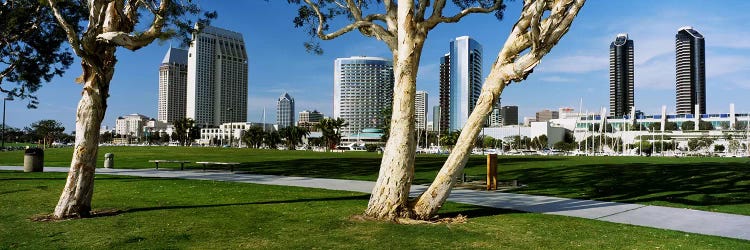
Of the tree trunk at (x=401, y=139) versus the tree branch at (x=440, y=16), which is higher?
the tree branch at (x=440, y=16)

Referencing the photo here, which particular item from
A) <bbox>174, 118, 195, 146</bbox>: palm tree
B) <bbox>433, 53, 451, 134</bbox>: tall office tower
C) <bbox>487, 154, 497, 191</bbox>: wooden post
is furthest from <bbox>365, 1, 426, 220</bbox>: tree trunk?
<bbox>433, 53, 451, 134</bbox>: tall office tower

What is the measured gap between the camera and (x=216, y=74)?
16738 centimetres

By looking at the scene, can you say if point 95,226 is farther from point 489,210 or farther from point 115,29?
point 489,210

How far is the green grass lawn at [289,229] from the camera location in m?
7.91

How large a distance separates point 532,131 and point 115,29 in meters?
169

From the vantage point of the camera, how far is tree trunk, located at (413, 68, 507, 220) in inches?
375

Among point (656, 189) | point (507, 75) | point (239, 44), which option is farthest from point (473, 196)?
point (239, 44)

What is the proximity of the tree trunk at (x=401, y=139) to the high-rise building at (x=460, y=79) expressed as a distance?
385 ft

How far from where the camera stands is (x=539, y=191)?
16.0 meters

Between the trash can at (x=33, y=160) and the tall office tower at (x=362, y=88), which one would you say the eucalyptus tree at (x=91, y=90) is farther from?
the tall office tower at (x=362, y=88)

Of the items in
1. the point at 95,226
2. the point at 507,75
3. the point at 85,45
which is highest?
the point at 85,45

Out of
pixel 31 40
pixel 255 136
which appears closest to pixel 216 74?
pixel 255 136

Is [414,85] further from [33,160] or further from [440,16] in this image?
[33,160]

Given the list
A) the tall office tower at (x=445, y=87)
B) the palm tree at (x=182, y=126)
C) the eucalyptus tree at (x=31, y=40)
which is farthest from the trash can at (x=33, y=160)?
the tall office tower at (x=445, y=87)
